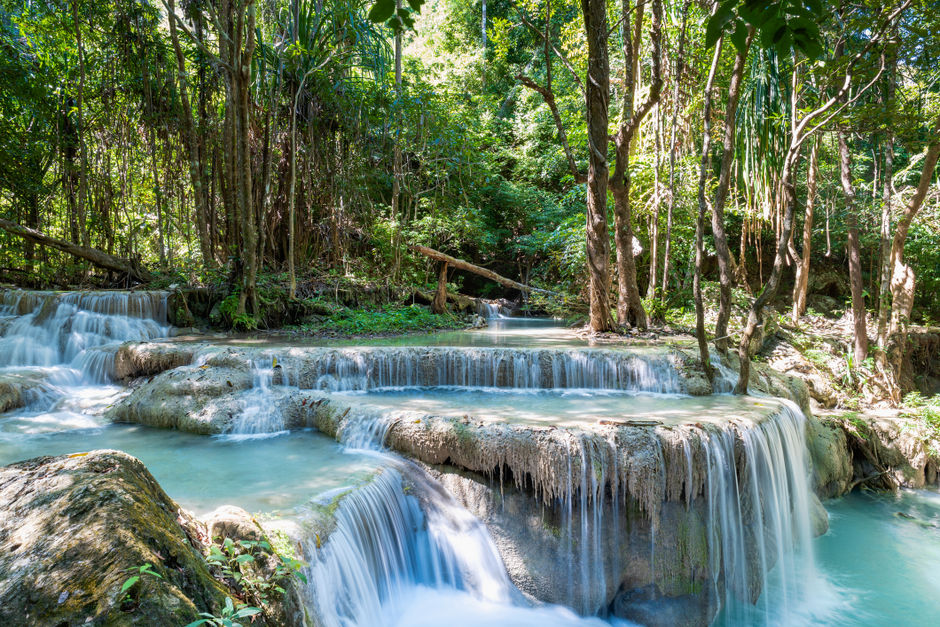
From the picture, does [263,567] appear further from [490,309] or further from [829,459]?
[490,309]

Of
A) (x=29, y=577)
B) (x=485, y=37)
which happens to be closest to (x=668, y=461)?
(x=29, y=577)

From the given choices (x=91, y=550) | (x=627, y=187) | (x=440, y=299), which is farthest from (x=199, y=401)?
(x=627, y=187)

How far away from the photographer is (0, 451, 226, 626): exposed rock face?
174 centimetres

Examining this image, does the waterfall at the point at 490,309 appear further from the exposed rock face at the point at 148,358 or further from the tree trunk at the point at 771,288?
the tree trunk at the point at 771,288

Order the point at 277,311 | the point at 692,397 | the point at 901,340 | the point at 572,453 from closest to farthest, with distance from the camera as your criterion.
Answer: the point at 572,453
the point at 692,397
the point at 901,340
the point at 277,311

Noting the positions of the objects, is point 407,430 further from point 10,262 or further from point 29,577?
point 10,262

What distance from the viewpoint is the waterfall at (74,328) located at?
767 cm

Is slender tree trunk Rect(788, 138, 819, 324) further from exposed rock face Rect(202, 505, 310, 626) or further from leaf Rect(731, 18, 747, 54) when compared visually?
exposed rock face Rect(202, 505, 310, 626)

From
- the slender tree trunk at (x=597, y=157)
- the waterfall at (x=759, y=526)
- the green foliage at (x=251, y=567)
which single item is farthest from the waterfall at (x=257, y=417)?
the slender tree trunk at (x=597, y=157)

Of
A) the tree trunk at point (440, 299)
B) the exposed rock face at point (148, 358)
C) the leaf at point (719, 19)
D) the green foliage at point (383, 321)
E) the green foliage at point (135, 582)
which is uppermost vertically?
the leaf at point (719, 19)

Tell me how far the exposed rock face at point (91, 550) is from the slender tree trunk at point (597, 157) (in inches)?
324

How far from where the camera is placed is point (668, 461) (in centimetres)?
439

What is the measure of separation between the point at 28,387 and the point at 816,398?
12736 mm

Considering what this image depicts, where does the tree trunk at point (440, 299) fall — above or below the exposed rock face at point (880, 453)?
above
